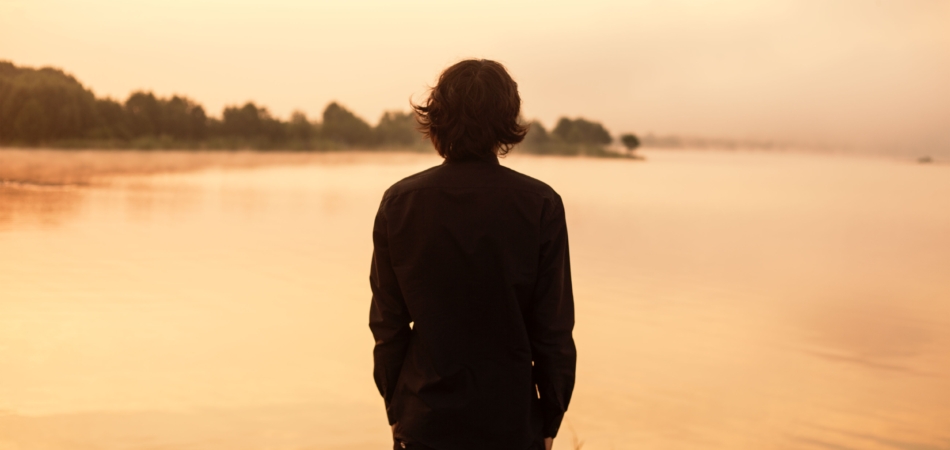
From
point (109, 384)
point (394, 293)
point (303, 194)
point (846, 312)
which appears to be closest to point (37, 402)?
point (109, 384)

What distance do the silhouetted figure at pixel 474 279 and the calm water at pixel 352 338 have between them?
2.93 metres

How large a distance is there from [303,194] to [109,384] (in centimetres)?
2272

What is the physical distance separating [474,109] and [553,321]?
1.47 ft

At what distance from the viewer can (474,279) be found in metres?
1.53

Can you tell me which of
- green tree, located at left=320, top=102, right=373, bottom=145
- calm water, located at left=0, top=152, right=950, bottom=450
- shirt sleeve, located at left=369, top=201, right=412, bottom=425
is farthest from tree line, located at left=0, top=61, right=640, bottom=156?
shirt sleeve, located at left=369, top=201, right=412, bottom=425

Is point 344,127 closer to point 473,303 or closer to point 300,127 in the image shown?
point 300,127

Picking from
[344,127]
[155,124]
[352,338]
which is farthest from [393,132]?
[352,338]

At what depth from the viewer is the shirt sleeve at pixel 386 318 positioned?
161 cm

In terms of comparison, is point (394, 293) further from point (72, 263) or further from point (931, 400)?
point (72, 263)

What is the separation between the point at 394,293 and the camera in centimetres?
162

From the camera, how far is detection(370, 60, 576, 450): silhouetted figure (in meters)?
1.50

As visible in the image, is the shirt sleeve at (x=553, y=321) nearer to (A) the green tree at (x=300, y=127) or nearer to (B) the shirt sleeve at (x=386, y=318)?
(B) the shirt sleeve at (x=386, y=318)

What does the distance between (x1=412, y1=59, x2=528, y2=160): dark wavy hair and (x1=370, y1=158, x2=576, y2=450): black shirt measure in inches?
1.5

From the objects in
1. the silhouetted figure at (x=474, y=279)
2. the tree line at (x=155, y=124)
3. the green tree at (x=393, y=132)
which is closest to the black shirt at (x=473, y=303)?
the silhouetted figure at (x=474, y=279)
